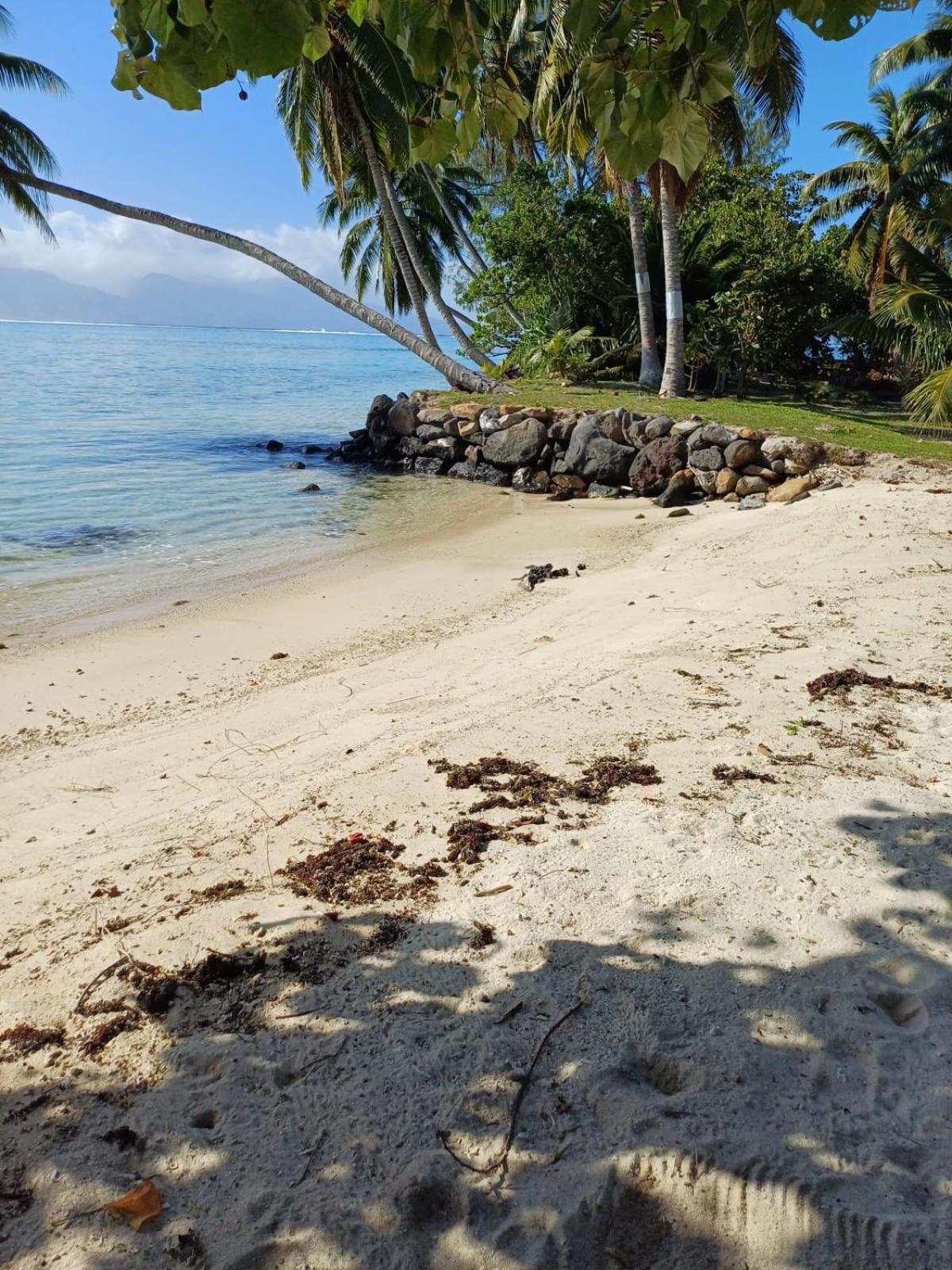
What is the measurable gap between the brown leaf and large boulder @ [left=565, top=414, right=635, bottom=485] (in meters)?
13.3

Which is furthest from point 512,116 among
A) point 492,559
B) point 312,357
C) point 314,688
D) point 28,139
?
point 312,357

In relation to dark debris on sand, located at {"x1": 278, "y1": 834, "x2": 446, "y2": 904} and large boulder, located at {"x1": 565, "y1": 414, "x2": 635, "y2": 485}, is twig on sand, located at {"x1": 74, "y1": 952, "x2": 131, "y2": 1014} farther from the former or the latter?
large boulder, located at {"x1": 565, "y1": 414, "x2": 635, "y2": 485}

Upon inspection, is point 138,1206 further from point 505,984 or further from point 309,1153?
point 505,984

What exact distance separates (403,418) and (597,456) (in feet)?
18.5

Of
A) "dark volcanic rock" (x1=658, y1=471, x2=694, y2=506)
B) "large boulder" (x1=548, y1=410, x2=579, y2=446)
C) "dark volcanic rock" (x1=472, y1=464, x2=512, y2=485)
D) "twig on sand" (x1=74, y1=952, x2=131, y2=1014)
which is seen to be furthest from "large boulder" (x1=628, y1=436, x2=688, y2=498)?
"twig on sand" (x1=74, y1=952, x2=131, y2=1014)

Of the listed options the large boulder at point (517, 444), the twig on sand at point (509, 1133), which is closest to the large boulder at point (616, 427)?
the large boulder at point (517, 444)

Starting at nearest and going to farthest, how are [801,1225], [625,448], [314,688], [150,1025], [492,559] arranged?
Result: 1. [801,1225]
2. [150,1025]
3. [314,688]
4. [492,559]
5. [625,448]

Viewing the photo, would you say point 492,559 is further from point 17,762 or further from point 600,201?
point 600,201

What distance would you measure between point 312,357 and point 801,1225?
92.4 meters

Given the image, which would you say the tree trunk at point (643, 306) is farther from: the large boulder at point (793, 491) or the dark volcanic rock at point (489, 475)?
the large boulder at point (793, 491)

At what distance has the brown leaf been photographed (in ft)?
5.99

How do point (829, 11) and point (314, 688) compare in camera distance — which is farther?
point (314, 688)

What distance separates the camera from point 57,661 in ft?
22.6

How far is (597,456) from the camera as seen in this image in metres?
14.3
